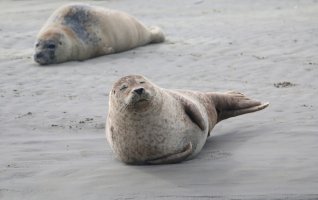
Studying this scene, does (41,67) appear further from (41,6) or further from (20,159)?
(41,6)

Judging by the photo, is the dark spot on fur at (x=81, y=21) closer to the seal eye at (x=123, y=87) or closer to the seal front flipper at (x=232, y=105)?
the seal front flipper at (x=232, y=105)

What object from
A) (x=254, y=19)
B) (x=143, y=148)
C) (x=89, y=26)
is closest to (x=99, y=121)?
(x=143, y=148)

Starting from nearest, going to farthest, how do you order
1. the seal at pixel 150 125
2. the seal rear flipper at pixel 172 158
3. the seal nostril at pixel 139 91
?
the seal nostril at pixel 139 91 → the seal at pixel 150 125 → the seal rear flipper at pixel 172 158

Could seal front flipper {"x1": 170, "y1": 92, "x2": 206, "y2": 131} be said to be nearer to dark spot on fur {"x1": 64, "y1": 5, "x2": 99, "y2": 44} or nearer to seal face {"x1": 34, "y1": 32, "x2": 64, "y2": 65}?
seal face {"x1": 34, "y1": 32, "x2": 64, "y2": 65}

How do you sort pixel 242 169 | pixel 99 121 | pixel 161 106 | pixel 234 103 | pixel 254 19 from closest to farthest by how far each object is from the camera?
pixel 242 169 < pixel 161 106 < pixel 234 103 < pixel 99 121 < pixel 254 19

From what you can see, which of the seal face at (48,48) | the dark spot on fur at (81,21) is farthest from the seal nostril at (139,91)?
the dark spot on fur at (81,21)

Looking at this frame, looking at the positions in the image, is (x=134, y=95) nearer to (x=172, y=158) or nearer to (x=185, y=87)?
(x=172, y=158)

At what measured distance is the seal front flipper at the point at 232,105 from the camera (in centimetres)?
635

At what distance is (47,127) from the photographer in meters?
6.76

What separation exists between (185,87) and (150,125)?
3106 mm

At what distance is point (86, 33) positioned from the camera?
10859 millimetres

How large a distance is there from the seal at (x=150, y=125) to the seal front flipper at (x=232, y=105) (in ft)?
2.44

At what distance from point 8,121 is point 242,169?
9.11ft

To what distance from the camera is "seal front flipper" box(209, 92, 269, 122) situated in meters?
6.35
